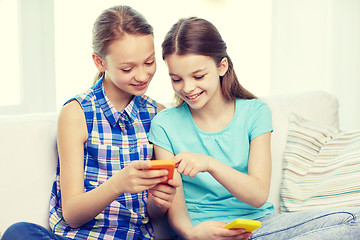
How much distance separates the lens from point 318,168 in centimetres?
189

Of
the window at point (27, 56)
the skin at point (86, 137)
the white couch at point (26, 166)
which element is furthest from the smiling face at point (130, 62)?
the window at point (27, 56)

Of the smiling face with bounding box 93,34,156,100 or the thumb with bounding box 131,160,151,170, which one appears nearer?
the thumb with bounding box 131,160,151,170

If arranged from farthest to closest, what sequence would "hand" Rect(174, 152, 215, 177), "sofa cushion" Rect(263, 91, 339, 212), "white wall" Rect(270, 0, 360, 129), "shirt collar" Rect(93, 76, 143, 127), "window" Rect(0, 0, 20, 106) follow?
"white wall" Rect(270, 0, 360, 129), "window" Rect(0, 0, 20, 106), "sofa cushion" Rect(263, 91, 339, 212), "shirt collar" Rect(93, 76, 143, 127), "hand" Rect(174, 152, 215, 177)

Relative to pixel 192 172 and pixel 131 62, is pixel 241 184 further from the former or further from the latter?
pixel 131 62

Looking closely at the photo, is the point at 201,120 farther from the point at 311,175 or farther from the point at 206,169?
the point at 311,175

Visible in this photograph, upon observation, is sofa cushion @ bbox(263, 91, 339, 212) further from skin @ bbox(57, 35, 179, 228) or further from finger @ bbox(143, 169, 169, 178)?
finger @ bbox(143, 169, 169, 178)

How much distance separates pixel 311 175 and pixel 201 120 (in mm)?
508

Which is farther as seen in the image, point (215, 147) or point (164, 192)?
point (215, 147)

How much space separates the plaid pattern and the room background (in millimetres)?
1647

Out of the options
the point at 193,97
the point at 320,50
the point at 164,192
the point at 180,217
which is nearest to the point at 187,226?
the point at 180,217

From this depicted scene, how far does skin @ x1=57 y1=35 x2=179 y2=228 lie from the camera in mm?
1462

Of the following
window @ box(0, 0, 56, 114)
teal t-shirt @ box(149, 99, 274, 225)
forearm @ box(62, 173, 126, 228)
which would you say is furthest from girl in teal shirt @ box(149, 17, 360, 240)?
window @ box(0, 0, 56, 114)

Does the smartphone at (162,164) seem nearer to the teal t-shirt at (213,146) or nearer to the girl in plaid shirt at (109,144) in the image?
the girl in plaid shirt at (109,144)

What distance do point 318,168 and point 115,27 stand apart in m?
0.97
